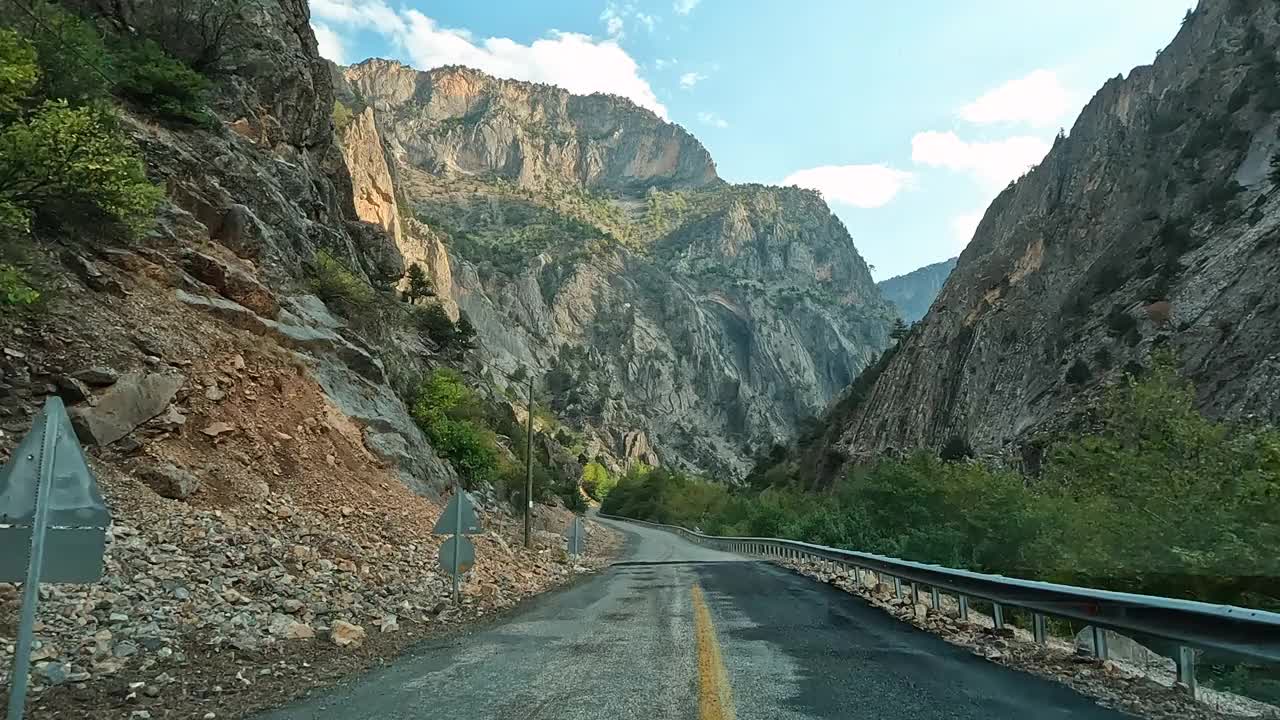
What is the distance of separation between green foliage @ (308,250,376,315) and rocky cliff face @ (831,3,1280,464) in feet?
114

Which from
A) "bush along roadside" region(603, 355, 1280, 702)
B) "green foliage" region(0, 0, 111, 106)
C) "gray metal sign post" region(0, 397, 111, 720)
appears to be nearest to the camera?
"gray metal sign post" region(0, 397, 111, 720)

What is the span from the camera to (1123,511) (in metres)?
13.5

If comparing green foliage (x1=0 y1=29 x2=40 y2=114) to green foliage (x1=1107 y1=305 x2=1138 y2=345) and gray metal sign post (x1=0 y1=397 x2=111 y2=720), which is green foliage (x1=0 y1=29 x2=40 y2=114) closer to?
gray metal sign post (x1=0 y1=397 x2=111 y2=720)

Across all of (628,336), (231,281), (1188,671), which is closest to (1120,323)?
(1188,671)

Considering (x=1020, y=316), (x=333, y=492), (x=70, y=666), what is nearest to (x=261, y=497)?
(x=333, y=492)

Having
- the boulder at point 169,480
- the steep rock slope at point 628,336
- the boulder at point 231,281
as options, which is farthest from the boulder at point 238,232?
the steep rock slope at point 628,336

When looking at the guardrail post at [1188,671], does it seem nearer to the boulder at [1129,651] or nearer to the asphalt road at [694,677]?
the asphalt road at [694,677]

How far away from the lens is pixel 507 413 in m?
58.5

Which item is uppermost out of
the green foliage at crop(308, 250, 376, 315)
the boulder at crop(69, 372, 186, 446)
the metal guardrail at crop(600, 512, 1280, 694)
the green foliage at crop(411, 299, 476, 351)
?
the green foliage at crop(411, 299, 476, 351)

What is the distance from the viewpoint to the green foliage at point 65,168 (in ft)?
34.5

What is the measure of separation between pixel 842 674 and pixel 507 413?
176 feet

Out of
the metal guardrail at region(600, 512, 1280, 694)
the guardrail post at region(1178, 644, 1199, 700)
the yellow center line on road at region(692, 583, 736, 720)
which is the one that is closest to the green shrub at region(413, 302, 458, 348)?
the yellow center line on road at region(692, 583, 736, 720)

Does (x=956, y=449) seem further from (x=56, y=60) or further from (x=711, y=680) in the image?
(x=56, y=60)

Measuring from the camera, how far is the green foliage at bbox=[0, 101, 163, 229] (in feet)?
34.5
